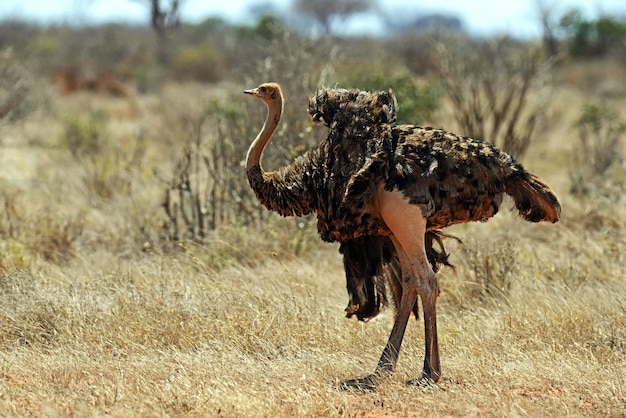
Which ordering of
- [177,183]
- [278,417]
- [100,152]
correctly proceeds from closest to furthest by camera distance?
[278,417] < [177,183] < [100,152]

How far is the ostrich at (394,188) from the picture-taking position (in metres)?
5.53

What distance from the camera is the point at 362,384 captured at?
18.1 feet

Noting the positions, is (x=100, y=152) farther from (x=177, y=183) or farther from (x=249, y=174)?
(x=249, y=174)

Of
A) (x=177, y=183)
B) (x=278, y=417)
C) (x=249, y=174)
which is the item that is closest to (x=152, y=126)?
(x=177, y=183)

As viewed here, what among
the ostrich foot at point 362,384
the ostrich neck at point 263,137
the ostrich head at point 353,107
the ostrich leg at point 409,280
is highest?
the ostrich head at point 353,107

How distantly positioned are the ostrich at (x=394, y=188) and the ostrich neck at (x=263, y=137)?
4.1 inches

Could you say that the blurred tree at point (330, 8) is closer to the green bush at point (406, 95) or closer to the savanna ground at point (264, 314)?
the green bush at point (406, 95)

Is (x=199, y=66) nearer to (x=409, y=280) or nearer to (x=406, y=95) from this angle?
(x=406, y=95)

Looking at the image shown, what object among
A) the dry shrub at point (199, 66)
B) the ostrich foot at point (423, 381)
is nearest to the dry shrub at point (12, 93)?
the ostrich foot at point (423, 381)

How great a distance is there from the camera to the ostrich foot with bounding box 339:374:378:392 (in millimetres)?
5473

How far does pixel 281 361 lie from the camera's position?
5918 mm

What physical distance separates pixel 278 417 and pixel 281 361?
3.42 ft

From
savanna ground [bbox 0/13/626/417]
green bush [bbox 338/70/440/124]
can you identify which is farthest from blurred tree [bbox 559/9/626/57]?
savanna ground [bbox 0/13/626/417]

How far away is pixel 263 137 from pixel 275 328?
121 cm
